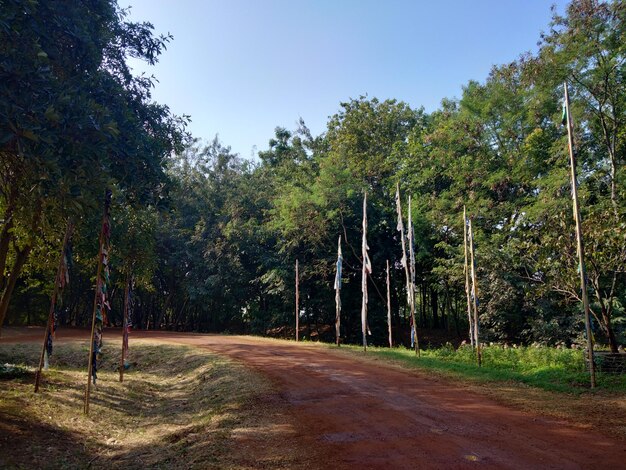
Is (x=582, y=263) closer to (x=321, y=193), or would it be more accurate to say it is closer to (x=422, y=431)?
(x=422, y=431)

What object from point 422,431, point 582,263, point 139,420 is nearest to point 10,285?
point 139,420

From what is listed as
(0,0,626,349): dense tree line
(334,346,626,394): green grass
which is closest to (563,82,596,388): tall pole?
(334,346,626,394): green grass

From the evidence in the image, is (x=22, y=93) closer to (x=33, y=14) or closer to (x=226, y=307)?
(x=33, y=14)

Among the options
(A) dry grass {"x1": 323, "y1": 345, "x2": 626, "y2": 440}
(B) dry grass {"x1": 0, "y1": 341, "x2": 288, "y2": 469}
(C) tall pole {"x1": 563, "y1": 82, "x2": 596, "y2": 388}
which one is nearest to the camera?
(B) dry grass {"x1": 0, "y1": 341, "x2": 288, "y2": 469}

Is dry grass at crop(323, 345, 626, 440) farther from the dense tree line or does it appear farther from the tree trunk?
the tree trunk

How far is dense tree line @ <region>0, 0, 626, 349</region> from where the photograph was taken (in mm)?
6180

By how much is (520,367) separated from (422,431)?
272 inches

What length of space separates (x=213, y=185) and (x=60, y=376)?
72.4 feet

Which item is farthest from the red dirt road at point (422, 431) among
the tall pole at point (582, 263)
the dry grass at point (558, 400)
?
the tall pole at point (582, 263)

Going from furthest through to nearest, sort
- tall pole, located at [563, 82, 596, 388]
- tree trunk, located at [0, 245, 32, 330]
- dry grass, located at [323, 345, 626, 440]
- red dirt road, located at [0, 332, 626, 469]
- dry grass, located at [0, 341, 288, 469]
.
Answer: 1. tree trunk, located at [0, 245, 32, 330]
2. tall pole, located at [563, 82, 596, 388]
3. dry grass, located at [323, 345, 626, 440]
4. dry grass, located at [0, 341, 288, 469]
5. red dirt road, located at [0, 332, 626, 469]

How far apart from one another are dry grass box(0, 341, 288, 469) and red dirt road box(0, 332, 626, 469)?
0.72 metres

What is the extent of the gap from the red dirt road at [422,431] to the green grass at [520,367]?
68.6 inches

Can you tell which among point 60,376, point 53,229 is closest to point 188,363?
point 60,376

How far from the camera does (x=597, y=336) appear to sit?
18.0 meters
